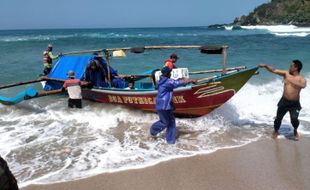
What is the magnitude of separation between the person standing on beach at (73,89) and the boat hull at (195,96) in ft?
2.20

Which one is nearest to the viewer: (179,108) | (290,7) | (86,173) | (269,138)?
(86,173)

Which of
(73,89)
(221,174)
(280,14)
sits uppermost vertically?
(280,14)

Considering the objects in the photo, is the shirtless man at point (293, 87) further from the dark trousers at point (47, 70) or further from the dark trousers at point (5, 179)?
the dark trousers at point (47, 70)

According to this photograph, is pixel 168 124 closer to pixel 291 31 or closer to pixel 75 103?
pixel 75 103

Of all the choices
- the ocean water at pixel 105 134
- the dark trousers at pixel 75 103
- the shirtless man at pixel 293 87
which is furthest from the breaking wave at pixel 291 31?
the shirtless man at pixel 293 87

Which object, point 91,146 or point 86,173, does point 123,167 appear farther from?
point 91,146

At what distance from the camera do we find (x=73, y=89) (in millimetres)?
9062

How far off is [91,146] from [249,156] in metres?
2.83

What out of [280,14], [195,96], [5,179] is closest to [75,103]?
[195,96]

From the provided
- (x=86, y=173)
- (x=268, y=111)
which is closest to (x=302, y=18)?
(x=268, y=111)

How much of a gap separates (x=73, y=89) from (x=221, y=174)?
4755 mm

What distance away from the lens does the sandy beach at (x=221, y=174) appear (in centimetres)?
515

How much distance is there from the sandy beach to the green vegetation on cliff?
249 ft

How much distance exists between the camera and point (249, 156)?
6195 mm
